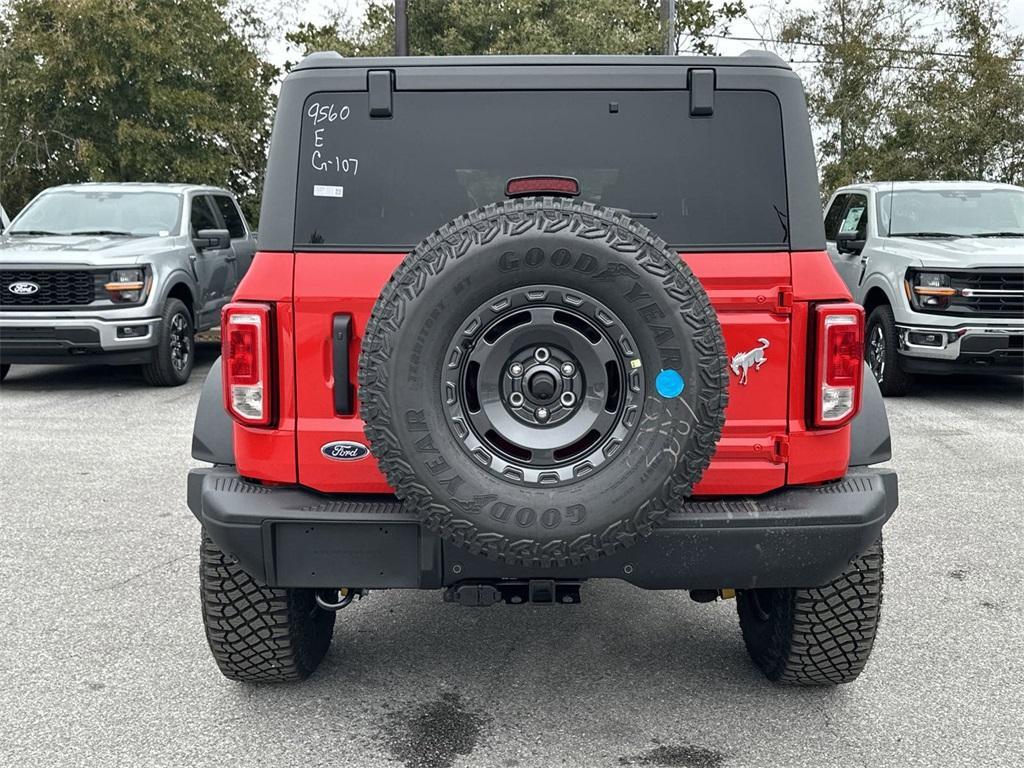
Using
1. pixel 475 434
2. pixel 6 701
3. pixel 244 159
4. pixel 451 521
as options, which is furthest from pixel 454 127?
pixel 244 159

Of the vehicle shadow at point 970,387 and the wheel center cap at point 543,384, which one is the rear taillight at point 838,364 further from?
the vehicle shadow at point 970,387

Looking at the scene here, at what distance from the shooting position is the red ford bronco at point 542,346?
111 inches

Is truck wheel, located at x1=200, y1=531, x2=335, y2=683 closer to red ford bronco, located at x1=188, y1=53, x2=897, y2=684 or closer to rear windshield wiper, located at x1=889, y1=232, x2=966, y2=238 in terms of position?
red ford bronco, located at x1=188, y1=53, x2=897, y2=684

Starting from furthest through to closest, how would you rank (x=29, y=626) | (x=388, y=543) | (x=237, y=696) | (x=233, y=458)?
(x=29, y=626) < (x=237, y=696) < (x=233, y=458) < (x=388, y=543)

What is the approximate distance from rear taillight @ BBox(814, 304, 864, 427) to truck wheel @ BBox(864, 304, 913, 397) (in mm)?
6862

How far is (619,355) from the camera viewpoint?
9.40 ft

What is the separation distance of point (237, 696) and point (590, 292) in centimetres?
187

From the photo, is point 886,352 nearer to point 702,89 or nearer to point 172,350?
point 172,350

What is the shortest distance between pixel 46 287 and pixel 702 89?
26.1 ft

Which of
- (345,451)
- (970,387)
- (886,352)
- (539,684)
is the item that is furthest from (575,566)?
(970,387)

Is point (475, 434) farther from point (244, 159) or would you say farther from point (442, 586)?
point (244, 159)

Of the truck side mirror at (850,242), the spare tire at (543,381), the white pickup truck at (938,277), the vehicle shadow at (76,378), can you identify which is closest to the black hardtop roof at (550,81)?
the spare tire at (543,381)

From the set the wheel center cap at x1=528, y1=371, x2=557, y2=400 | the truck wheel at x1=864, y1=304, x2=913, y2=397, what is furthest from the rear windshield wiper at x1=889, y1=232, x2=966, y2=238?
the wheel center cap at x1=528, y1=371, x2=557, y2=400

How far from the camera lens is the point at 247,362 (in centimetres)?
317
